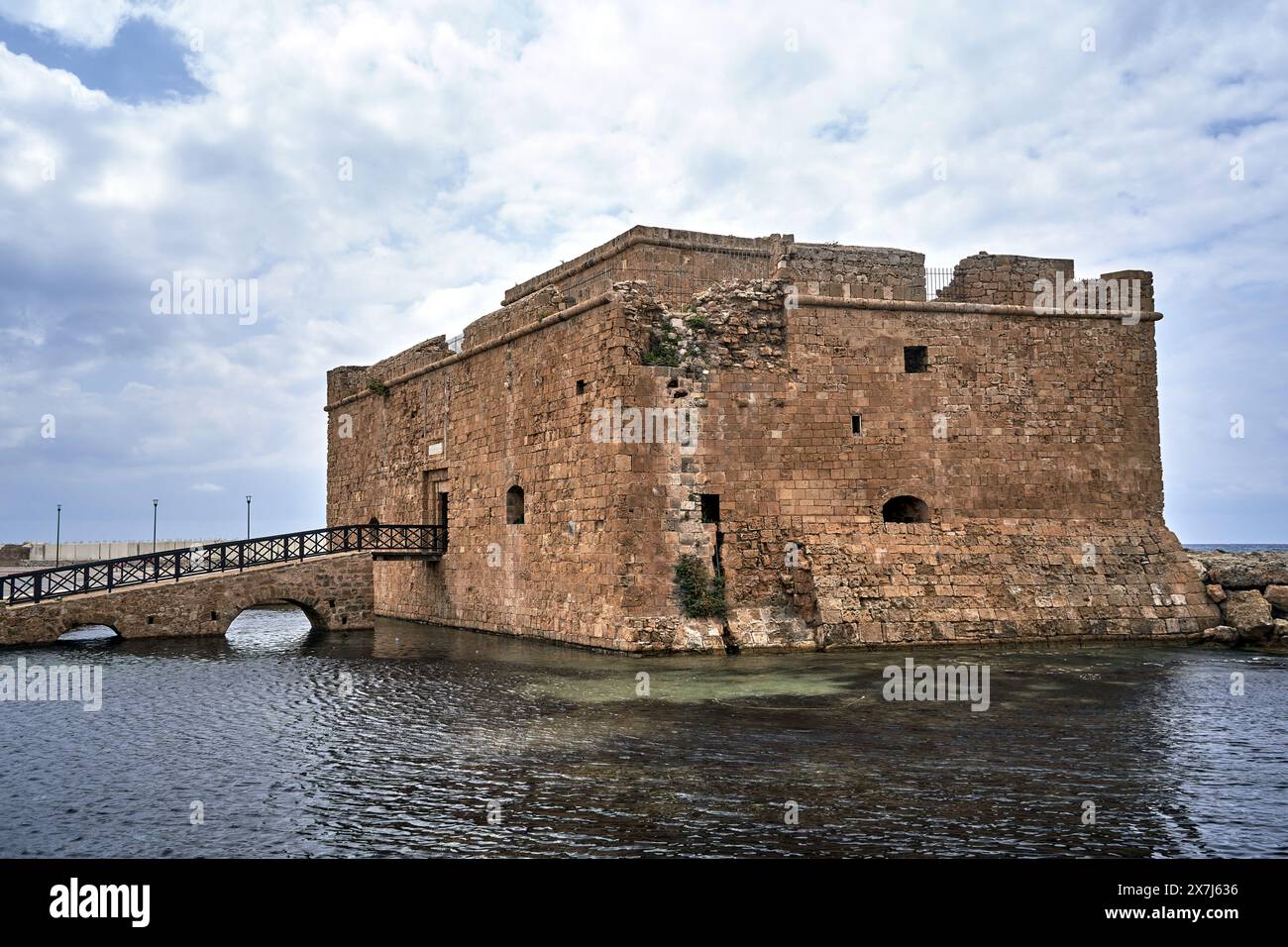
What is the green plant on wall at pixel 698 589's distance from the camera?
51.1 ft

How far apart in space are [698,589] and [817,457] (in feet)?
10.3

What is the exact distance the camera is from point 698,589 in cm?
1569

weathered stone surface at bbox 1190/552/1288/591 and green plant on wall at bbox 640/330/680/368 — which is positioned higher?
green plant on wall at bbox 640/330/680/368

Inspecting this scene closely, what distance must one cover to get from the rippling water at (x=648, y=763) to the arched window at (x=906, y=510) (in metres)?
3.57

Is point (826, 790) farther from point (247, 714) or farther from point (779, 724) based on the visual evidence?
point (247, 714)

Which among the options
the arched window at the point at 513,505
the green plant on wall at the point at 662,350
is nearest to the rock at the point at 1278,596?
the green plant on wall at the point at 662,350

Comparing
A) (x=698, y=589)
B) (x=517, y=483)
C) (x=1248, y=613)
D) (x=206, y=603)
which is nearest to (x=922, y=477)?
(x=698, y=589)

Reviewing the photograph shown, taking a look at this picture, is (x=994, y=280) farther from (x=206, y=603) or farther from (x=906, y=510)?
(x=206, y=603)

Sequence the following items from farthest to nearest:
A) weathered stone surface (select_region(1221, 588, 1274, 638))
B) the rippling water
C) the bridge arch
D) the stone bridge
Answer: the bridge arch < the stone bridge < weathered stone surface (select_region(1221, 588, 1274, 638)) < the rippling water

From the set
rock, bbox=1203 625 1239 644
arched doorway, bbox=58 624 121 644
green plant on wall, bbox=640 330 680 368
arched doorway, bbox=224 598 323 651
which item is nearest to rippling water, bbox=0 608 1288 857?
rock, bbox=1203 625 1239 644

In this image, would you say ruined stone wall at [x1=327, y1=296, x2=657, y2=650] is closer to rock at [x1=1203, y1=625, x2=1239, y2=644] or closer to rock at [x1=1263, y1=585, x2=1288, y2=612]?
rock at [x1=1203, y1=625, x2=1239, y2=644]

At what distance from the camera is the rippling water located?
6188 mm
